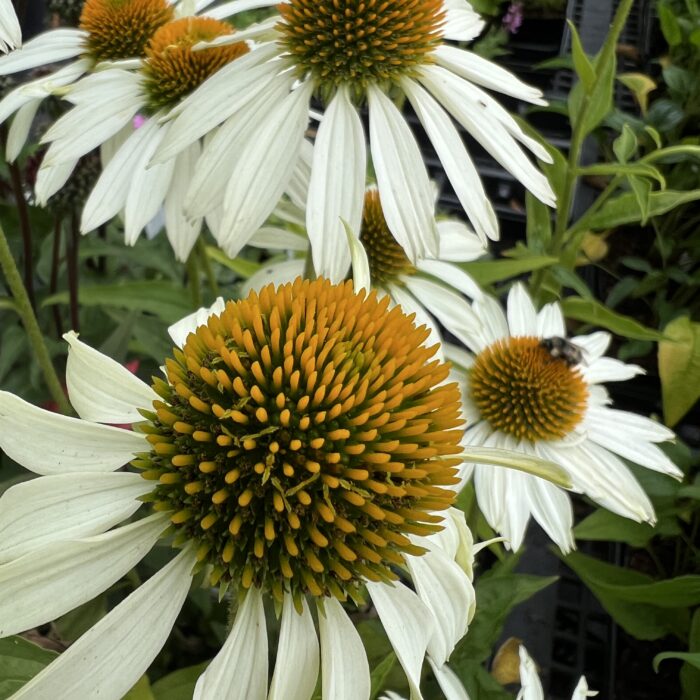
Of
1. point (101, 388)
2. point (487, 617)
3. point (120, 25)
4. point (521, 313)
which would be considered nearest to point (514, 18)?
point (521, 313)

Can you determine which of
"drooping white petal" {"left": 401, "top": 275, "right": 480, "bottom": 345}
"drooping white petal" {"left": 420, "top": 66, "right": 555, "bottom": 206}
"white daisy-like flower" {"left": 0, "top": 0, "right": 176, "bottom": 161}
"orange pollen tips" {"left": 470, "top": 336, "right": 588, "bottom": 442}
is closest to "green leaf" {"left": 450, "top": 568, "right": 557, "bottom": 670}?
"orange pollen tips" {"left": 470, "top": 336, "right": 588, "bottom": 442}

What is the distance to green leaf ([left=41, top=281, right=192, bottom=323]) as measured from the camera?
80 cm

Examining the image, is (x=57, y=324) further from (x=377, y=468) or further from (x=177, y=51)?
(x=377, y=468)

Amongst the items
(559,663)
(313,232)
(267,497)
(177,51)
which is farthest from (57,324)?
(559,663)

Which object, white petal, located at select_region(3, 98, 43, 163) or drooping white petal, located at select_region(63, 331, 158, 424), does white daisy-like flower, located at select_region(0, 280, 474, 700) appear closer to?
drooping white petal, located at select_region(63, 331, 158, 424)

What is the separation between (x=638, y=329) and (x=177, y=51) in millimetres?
584

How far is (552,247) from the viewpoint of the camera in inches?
35.2

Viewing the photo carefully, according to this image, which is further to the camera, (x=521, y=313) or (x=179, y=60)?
(x=521, y=313)

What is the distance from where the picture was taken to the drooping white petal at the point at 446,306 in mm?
755

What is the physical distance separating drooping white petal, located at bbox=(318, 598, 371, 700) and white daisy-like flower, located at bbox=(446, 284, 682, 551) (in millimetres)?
285

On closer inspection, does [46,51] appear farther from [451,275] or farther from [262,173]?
[451,275]

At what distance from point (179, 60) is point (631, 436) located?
0.60 m

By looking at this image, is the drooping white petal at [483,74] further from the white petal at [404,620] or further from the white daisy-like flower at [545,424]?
the white petal at [404,620]

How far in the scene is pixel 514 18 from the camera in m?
1.61
